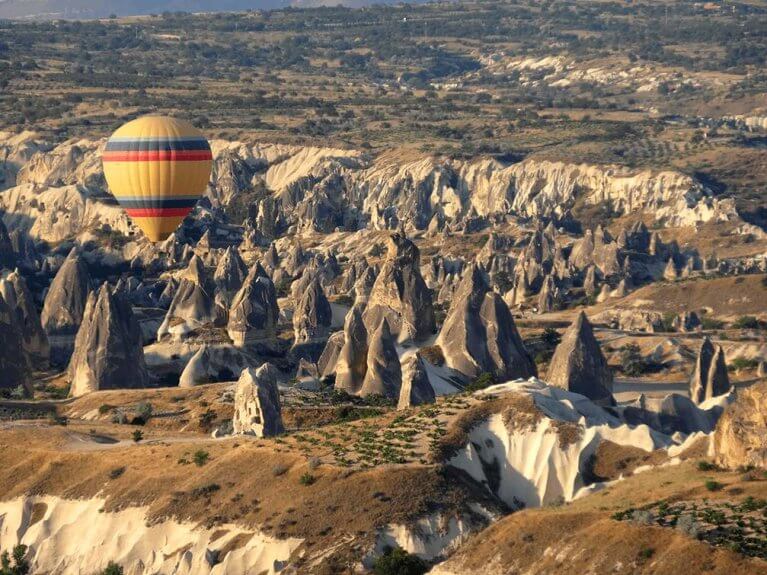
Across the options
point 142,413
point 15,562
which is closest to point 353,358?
point 142,413

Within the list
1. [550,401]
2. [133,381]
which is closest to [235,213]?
[133,381]

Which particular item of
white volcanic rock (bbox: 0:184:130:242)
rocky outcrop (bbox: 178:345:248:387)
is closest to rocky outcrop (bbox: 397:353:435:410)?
rocky outcrop (bbox: 178:345:248:387)

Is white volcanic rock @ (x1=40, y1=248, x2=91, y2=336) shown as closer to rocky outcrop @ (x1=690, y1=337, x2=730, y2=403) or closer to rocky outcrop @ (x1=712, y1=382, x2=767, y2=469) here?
rocky outcrop @ (x1=690, y1=337, x2=730, y2=403)

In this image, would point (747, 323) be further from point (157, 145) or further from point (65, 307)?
point (65, 307)

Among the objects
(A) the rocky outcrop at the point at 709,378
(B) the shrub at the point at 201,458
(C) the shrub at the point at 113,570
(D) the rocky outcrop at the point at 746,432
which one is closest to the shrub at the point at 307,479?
(B) the shrub at the point at 201,458

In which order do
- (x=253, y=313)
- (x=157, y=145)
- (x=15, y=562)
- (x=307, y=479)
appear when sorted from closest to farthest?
(x=307, y=479) < (x=15, y=562) < (x=253, y=313) < (x=157, y=145)

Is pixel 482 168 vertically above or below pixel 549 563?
below

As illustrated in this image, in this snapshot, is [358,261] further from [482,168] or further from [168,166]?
[482,168]
